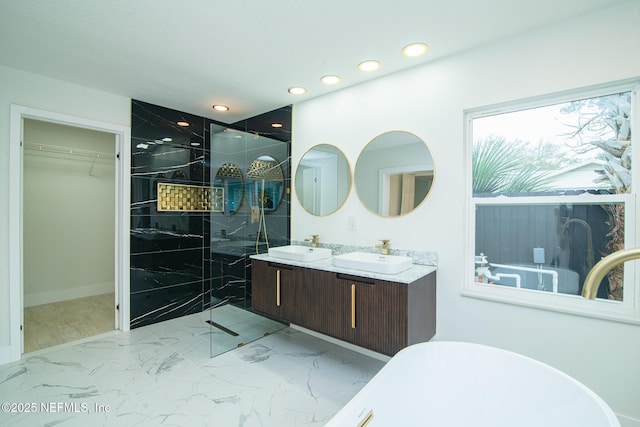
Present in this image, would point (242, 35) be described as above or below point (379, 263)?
above

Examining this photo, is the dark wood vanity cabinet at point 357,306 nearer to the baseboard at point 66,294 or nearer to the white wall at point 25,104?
the white wall at point 25,104

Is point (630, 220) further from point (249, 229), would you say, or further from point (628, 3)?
point (249, 229)

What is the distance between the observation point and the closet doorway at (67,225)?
389 cm

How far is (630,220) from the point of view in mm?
1698

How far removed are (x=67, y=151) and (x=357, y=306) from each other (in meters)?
4.64

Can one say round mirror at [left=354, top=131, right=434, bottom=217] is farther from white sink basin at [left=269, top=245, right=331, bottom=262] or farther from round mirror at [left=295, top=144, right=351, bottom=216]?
white sink basin at [left=269, top=245, right=331, bottom=262]

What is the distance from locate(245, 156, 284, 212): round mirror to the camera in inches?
120

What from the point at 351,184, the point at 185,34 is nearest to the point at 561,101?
the point at 351,184

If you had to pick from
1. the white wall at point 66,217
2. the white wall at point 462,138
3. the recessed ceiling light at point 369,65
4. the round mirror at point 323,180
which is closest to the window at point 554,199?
the white wall at point 462,138

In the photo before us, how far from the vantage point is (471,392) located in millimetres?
1573

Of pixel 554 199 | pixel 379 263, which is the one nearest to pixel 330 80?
pixel 379 263

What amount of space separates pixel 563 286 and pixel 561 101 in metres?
1.23

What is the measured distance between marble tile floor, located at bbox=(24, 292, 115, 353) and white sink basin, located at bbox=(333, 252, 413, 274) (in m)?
2.87

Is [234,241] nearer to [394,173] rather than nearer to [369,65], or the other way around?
[394,173]
